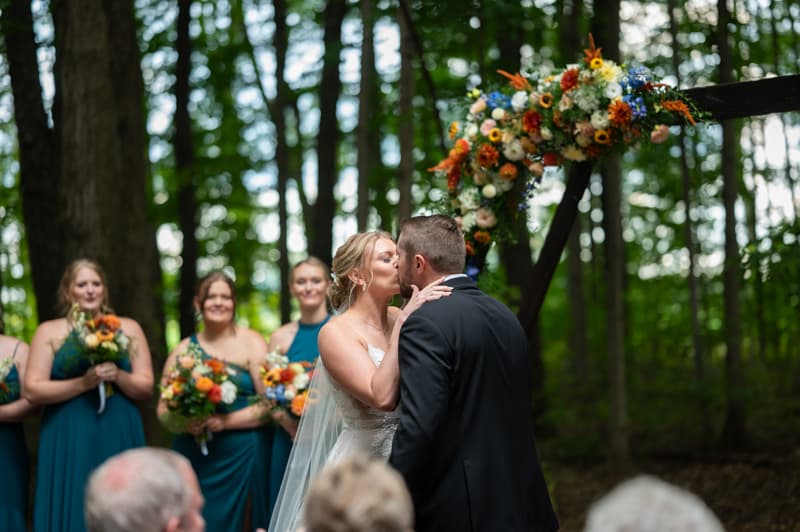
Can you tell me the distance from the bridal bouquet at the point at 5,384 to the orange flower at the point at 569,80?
410cm

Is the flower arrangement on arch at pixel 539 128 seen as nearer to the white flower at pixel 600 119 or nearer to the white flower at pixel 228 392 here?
the white flower at pixel 600 119

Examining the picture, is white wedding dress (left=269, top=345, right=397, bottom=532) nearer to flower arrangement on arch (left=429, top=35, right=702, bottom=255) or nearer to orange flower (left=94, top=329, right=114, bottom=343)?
orange flower (left=94, top=329, right=114, bottom=343)

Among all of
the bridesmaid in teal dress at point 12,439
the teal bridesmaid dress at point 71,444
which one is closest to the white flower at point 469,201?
the teal bridesmaid dress at point 71,444

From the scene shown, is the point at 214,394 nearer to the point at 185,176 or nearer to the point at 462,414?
the point at 462,414

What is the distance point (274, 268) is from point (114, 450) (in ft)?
61.2

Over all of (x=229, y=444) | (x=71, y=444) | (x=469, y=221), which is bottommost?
(x=229, y=444)

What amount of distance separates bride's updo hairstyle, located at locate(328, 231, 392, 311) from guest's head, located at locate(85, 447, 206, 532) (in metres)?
1.90

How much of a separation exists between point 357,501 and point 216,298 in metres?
4.34

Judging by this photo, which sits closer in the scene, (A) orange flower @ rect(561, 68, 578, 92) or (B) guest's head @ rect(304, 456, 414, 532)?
(B) guest's head @ rect(304, 456, 414, 532)

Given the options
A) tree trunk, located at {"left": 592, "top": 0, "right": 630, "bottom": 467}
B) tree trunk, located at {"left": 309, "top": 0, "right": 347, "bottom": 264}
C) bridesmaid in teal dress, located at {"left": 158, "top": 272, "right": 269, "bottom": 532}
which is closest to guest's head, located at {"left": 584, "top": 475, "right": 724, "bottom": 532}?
bridesmaid in teal dress, located at {"left": 158, "top": 272, "right": 269, "bottom": 532}

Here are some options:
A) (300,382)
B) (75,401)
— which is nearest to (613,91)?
(300,382)

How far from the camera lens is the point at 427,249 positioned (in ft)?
12.1

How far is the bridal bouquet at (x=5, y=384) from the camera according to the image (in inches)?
226

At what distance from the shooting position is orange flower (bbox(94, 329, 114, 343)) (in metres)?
5.76
